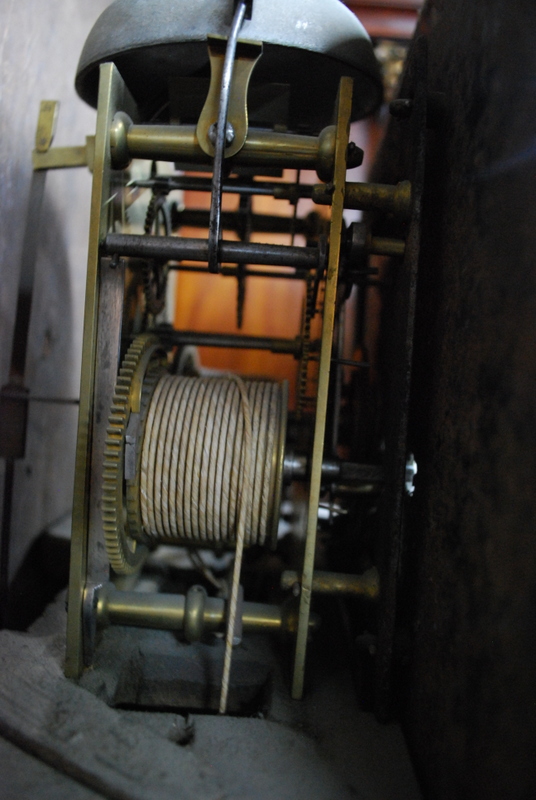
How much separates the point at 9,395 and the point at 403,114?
1.15m

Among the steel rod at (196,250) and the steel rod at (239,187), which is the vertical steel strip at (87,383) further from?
the steel rod at (239,187)

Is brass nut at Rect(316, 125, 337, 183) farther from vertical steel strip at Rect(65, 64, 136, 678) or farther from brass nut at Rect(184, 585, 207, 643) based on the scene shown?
brass nut at Rect(184, 585, 207, 643)

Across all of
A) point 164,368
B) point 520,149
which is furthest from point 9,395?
point 520,149

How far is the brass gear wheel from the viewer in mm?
1112

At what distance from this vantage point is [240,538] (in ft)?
3.81

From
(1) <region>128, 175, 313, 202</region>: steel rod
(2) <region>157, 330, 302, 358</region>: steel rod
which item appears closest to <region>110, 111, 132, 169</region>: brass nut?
(1) <region>128, 175, 313, 202</region>: steel rod

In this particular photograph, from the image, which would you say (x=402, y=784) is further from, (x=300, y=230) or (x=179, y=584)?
(x=300, y=230)

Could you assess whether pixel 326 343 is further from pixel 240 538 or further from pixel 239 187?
pixel 239 187

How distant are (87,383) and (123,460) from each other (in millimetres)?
164

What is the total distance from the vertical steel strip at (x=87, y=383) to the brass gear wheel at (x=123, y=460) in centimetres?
5

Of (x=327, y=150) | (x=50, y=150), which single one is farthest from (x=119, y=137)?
(x=50, y=150)

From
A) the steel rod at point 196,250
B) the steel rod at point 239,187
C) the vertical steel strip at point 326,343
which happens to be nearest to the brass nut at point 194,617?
the vertical steel strip at point 326,343

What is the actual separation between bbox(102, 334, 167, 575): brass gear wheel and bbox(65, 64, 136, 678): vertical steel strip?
0.16 ft

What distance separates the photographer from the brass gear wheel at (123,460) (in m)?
1.11
